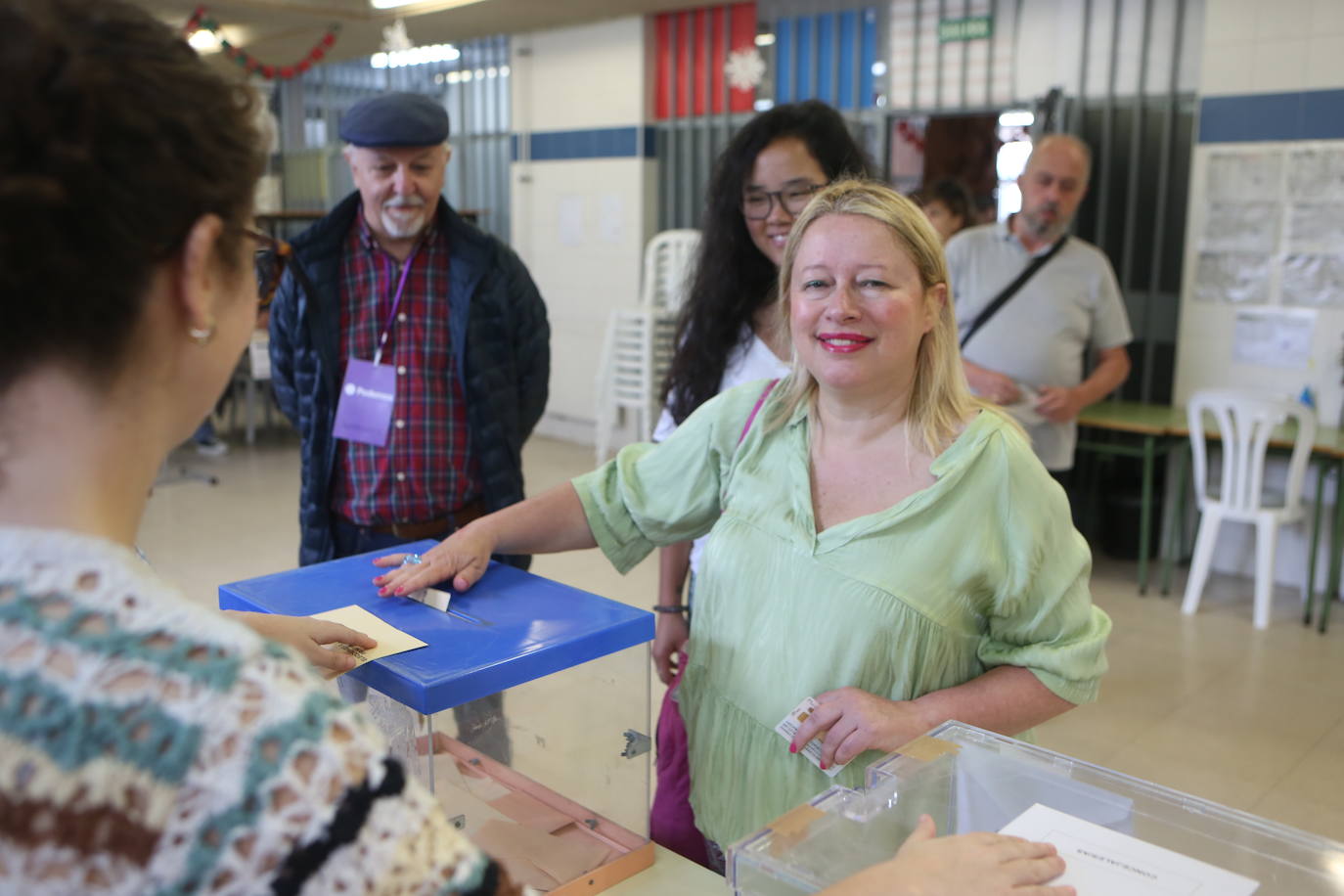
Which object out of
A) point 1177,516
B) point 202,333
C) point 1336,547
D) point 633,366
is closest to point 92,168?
point 202,333

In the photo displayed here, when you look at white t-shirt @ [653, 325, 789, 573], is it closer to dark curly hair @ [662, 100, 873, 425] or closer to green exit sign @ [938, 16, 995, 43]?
dark curly hair @ [662, 100, 873, 425]

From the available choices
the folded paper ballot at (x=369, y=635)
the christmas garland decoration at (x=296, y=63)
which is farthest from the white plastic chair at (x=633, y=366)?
the folded paper ballot at (x=369, y=635)

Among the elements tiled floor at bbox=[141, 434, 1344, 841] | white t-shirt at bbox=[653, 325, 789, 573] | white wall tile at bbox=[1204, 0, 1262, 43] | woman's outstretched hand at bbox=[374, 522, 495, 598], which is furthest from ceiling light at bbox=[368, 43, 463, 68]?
woman's outstretched hand at bbox=[374, 522, 495, 598]

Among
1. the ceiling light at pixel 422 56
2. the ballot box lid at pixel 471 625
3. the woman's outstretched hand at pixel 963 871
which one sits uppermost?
the ceiling light at pixel 422 56

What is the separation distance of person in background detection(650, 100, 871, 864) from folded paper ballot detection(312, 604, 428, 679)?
0.95 metres

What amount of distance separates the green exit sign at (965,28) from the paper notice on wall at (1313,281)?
1928 millimetres

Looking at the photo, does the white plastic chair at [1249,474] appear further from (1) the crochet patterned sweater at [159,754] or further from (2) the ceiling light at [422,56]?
(2) the ceiling light at [422,56]

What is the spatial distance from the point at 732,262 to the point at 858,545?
98 cm

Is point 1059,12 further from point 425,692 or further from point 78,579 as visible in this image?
point 78,579

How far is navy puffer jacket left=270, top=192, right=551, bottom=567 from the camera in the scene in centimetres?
264

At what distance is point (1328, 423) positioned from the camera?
5.06m

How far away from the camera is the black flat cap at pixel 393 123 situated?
2.59 metres

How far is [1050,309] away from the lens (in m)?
4.50

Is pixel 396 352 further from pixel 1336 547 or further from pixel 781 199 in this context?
pixel 1336 547
